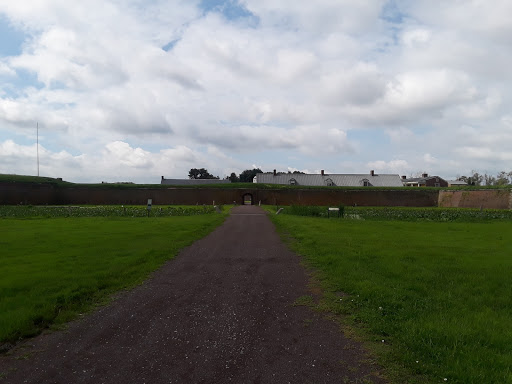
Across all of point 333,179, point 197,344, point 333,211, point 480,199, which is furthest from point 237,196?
point 197,344

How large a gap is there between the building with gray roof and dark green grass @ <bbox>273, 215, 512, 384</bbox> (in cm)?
6892

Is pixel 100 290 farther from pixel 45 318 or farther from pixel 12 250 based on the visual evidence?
pixel 12 250

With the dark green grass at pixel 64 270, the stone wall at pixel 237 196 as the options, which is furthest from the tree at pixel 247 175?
the dark green grass at pixel 64 270

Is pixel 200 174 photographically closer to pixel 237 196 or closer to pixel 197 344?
pixel 237 196

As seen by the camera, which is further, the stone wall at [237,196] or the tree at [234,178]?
the tree at [234,178]

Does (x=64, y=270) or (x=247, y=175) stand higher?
(x=247, y=175)

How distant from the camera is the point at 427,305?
5.76 m

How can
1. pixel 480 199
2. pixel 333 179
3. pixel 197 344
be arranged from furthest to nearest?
pixel 333 179, pixel 480 199, pixel 197 344

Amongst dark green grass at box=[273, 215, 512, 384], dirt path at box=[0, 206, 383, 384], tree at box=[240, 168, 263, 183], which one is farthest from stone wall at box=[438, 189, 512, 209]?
tree at box=[240, 168, 263, 183]

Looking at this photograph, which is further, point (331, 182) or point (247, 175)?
point (247, 175)

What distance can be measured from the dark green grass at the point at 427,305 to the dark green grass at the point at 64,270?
4.53 meters

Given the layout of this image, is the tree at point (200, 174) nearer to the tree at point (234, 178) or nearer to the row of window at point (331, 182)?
the tree at point (234, 178)

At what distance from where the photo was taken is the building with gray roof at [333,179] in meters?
79.8

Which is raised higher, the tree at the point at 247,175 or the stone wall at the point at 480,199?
the tree at the point at 247,175
